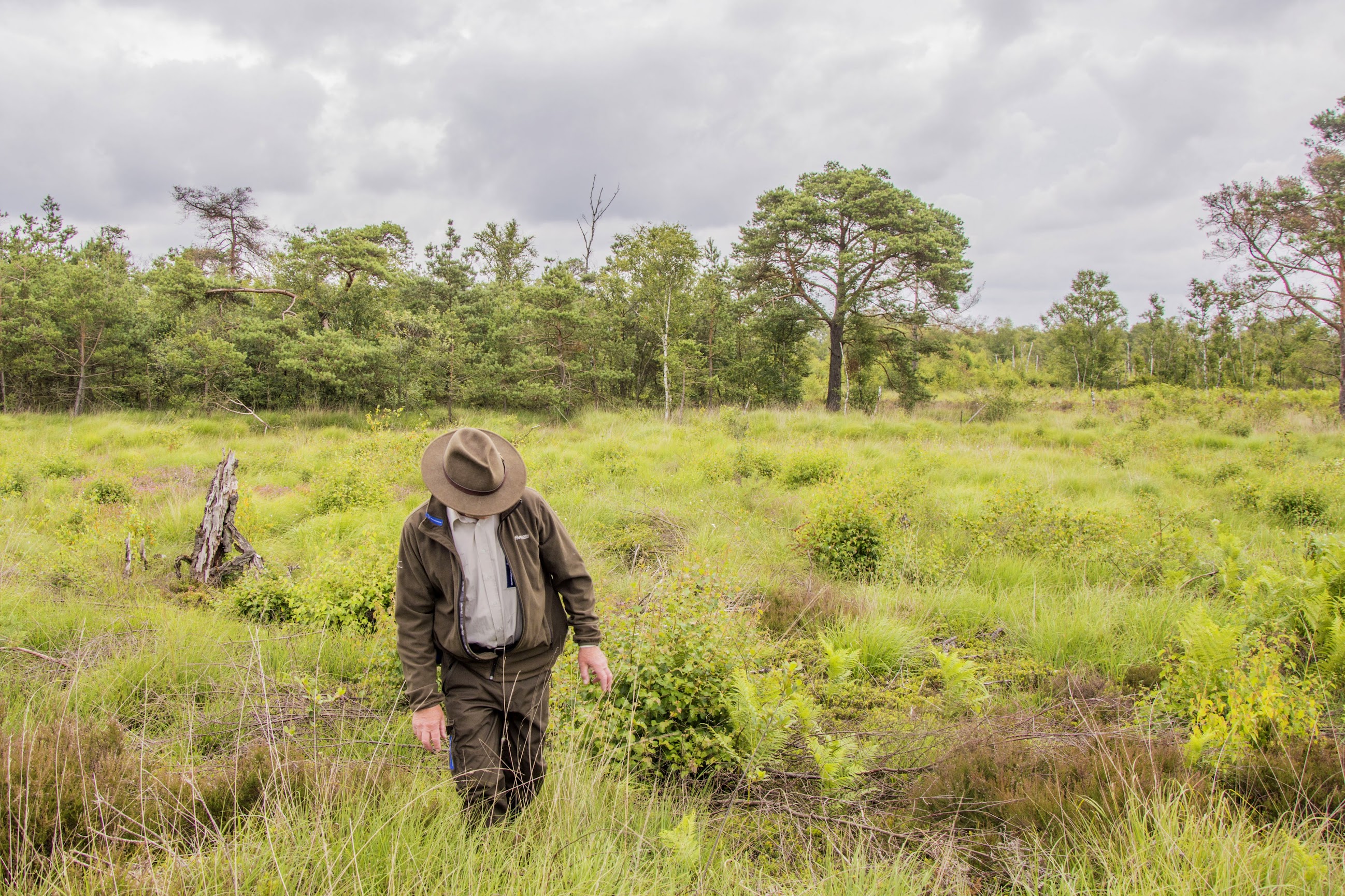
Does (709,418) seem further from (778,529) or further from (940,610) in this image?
(940,610)

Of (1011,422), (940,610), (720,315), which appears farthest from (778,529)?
(720,315)

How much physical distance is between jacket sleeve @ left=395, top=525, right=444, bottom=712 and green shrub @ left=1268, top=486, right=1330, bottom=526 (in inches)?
409

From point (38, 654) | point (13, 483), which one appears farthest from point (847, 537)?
point (13, 483)

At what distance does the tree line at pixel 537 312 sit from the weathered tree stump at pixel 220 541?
13.5 metres

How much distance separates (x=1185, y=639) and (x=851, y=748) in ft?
7.81

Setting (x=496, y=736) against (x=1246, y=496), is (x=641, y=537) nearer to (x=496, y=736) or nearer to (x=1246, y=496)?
(x=496, y=736)

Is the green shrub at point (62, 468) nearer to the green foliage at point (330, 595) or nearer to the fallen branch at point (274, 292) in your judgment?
the green foliage at point (330, 595)

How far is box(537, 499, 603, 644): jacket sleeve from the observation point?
274 cm

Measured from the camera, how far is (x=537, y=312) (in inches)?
797

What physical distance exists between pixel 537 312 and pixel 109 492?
43.4 ft

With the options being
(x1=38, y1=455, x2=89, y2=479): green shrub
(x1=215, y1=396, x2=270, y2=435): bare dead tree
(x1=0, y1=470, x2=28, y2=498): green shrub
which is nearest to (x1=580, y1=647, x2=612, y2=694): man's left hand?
(x1=0, y1=470, x2=28, y2=498): green shrub

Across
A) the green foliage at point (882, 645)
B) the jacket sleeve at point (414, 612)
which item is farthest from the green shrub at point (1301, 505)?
the jacket sleeve at point (414, 612)

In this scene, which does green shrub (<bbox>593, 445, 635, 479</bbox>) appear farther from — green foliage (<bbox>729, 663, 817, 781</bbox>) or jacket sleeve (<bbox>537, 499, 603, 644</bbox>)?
jacket sleeve (<bbox>537, 499, 603, 644</bbox>)

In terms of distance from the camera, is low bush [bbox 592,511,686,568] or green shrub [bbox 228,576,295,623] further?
low bush [bbox 592,511,686,568]
